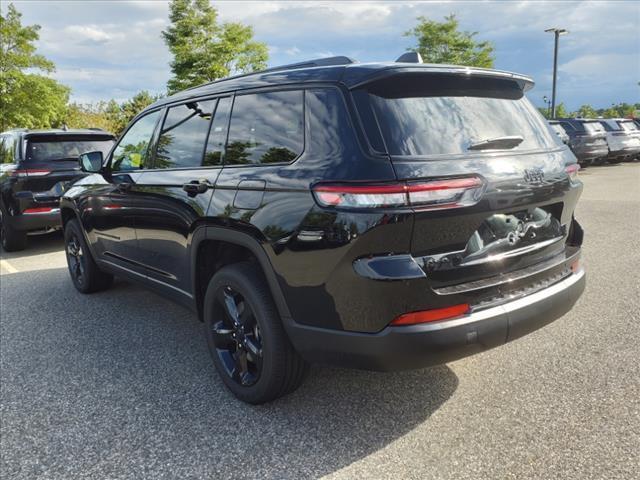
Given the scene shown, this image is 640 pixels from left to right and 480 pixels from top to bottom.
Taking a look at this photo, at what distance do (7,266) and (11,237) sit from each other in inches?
31.8

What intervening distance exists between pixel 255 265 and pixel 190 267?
671 mm

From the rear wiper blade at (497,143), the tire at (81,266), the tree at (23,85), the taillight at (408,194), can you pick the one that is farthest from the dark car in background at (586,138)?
the tree at (23,85)

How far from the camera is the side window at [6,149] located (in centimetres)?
747

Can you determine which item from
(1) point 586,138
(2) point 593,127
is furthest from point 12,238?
(2) point 593,127

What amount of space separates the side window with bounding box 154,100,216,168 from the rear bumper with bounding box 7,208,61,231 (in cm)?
422

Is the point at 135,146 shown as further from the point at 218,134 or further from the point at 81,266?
the point at 81,266

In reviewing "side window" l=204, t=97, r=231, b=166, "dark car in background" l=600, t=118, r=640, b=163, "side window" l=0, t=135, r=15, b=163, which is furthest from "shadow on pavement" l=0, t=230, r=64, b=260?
"dark car in background" l=600, t=118, r=640, b=163

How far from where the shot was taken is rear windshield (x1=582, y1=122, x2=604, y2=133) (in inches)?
709

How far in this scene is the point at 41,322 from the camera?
452 centimetres

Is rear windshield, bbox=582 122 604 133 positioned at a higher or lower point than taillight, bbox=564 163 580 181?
higher

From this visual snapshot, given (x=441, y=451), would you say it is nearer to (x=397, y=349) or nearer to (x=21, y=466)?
(x=397, y=349)

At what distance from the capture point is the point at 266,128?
280 cm

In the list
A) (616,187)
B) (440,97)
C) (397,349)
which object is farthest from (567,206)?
(616,187)

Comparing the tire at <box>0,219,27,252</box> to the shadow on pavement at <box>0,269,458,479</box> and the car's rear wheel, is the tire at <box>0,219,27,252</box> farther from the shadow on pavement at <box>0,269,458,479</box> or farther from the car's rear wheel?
the shadow on pavement at <box>0,269,458,479</box>
